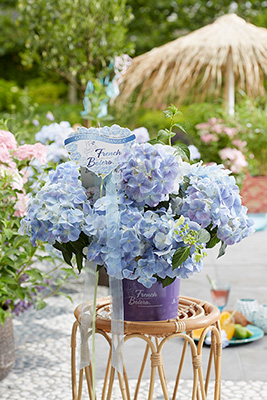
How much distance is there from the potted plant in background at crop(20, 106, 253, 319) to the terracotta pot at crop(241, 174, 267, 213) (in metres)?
5.35

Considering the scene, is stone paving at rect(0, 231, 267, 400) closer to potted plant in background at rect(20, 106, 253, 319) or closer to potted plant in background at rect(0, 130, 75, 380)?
potted plant in background at rect(0, 130, 75, 380)

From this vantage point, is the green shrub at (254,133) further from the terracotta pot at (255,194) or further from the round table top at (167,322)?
the round table top at (167,322)

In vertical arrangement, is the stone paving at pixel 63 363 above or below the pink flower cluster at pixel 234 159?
above

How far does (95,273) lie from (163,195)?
267 mm

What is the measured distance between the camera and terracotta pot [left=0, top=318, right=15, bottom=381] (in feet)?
8.10

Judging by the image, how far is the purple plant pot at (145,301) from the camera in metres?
1.47

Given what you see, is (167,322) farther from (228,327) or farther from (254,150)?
(254,150)

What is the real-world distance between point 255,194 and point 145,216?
5543 mm

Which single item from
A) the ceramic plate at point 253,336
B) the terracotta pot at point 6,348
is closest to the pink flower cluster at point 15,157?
the terracotta pot at point 6,348

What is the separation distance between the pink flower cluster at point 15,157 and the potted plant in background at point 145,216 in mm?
750

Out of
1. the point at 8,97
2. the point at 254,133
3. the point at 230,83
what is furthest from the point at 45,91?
the point at 254,133

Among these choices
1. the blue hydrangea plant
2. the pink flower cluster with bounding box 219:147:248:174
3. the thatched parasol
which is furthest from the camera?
the thatched parasol

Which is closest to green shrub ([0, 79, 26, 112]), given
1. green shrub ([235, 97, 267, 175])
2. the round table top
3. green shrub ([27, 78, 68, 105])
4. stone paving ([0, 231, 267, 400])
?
green shrub ([27, 78, 68, 105])

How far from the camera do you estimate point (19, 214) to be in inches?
91.4
